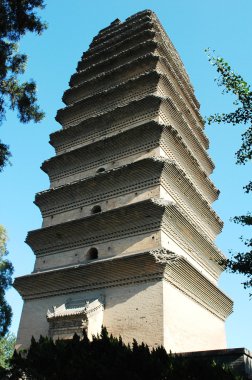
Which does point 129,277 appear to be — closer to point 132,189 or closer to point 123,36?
point 132,189

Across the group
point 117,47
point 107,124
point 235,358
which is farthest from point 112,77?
point 235,358

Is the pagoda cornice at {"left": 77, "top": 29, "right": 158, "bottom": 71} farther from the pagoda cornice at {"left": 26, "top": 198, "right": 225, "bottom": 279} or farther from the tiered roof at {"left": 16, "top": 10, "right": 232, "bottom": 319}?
the pagoda cornice at {"left": 26, "top": 198, "right": 225, "bottom": 279}

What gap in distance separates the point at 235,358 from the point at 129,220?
5.25 meters

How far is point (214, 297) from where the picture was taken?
13617 mm

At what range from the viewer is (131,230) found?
12383 mm

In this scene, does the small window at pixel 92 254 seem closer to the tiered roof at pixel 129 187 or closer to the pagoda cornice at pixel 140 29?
the tiered roof at pixel 129 187

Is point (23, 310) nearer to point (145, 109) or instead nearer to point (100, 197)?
point (100, 197)

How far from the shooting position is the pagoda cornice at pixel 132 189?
515 inches

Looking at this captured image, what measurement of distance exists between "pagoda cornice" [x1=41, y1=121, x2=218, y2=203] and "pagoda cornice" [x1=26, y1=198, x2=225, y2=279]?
8.38ft

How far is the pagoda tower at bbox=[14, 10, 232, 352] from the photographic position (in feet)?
36.8

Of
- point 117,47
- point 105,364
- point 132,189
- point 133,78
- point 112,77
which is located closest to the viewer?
point 105,364

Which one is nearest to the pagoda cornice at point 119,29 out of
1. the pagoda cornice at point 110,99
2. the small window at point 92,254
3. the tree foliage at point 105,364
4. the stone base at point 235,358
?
the pagoda cornice at point 110,99

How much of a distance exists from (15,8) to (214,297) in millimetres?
10175

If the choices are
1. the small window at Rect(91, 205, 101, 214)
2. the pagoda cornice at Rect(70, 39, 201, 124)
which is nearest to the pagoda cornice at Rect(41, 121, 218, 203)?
the small window at Rect(91, 205, 101, 214)
